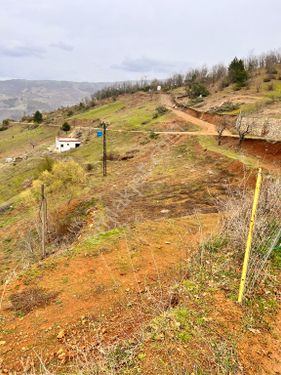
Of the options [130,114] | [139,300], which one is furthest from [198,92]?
[139,300]

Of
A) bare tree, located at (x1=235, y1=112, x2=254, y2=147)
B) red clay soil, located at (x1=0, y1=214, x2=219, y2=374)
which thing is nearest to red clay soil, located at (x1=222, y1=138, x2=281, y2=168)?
bare tree, located at (x1=235, y1=112, x2=254, y2=147)

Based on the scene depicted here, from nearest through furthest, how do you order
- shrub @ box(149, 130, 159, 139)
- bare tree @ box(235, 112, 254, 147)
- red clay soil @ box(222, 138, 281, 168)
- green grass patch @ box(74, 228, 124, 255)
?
green grass patch @ box(74, 228, 124, 255)
red clay soil @ box(222, 138, 281, 168)
bare tree @ box(235, 112, 254, 147)
shrub @ box(149, 130, 159, 139)

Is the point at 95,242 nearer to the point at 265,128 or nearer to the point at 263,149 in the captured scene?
the point at 263,149

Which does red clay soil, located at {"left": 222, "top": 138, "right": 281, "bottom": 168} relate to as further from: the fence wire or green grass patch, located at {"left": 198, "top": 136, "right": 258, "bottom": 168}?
the fence wire

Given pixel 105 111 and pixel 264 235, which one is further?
pixel 105 111

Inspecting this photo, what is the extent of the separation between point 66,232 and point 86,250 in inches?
421

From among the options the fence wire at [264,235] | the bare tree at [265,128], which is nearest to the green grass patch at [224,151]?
the bare tree at [265,128]

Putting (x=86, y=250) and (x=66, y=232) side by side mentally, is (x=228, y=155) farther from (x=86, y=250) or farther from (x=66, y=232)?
(x=86, y=250)

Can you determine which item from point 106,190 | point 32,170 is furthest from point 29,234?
point 32,170

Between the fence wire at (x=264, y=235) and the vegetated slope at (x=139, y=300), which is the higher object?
the fence wire at (x=264, y=235)

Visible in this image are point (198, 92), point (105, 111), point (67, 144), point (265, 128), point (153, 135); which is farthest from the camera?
point (105, 111)

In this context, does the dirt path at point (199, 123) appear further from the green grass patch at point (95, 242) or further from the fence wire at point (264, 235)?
the fence wire at point (264, 235)

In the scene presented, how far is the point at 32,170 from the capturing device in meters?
46.1

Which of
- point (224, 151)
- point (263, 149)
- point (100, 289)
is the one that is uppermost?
point (100, 289)
